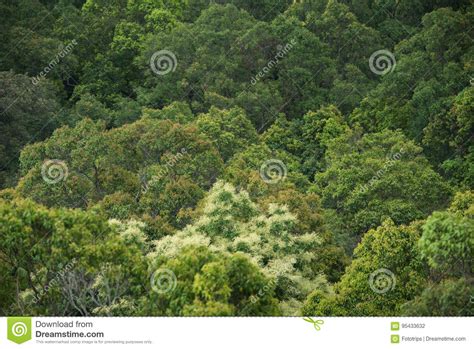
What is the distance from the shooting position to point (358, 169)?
3975 cm

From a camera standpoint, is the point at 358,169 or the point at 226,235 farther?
the point at 358,169

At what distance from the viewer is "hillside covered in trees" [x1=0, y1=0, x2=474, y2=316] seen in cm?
2550

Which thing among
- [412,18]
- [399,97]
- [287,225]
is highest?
[412,18]

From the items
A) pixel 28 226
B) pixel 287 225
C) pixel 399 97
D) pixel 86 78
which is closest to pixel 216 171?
pixel 287 225

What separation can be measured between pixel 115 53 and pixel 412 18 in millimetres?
16248

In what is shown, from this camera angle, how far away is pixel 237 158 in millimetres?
39562

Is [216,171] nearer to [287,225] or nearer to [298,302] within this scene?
[287,225]

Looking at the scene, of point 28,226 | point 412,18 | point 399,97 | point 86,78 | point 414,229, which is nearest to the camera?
point 28,226

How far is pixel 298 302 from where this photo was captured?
29.2 meters

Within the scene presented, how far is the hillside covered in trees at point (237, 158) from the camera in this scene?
2550cm
